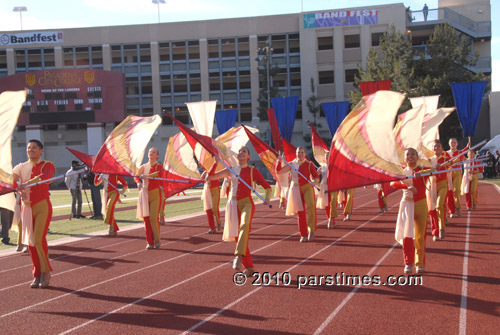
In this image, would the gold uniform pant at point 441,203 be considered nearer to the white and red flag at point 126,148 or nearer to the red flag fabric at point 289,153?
the red flag fabric at point 289,153

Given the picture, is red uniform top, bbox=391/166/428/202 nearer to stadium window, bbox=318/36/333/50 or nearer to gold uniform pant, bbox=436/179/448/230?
gold uniform pant, bbox=436/179/448/230

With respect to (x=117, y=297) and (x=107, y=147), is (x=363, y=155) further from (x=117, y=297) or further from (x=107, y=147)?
(x=107, y=147)

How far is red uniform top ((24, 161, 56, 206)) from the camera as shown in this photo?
25.4ft

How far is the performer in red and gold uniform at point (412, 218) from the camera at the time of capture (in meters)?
7.41

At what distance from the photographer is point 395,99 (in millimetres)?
7633

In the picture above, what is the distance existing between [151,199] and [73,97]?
3373cm

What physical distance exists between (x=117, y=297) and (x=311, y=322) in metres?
2.78

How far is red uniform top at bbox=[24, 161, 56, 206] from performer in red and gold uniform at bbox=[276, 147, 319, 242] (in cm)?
507

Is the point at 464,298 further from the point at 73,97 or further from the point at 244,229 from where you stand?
the point at 73,97

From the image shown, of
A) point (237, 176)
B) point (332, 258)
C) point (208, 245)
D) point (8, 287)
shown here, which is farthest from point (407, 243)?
point (8, 287)

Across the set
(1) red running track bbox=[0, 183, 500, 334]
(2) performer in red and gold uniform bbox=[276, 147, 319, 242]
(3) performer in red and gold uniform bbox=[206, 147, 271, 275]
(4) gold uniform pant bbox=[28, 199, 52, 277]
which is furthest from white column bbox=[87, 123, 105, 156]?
(3) performer in red and gold uniform bbox=[206, 147, 271, 275]

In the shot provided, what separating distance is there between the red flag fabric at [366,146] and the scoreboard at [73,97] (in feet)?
118

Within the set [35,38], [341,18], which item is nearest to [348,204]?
[341,18]

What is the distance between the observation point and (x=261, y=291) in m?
7.07
